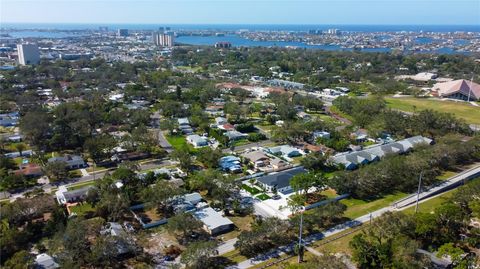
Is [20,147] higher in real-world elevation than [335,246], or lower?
higher

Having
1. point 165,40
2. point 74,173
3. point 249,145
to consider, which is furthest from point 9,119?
point 165,40

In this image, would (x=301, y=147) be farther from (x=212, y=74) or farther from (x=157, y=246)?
(x=212, y=74)

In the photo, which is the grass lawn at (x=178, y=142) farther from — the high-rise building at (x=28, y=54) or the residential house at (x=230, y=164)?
the high-rise building at (x=28, y=54)

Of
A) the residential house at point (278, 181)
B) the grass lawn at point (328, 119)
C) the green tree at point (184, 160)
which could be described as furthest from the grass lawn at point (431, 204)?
the grass lawn at point (328, 119)

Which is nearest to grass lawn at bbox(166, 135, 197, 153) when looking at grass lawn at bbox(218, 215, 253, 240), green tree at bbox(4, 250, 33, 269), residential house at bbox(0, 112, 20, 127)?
grass lawn at bbox(218, 215, 253, 240)

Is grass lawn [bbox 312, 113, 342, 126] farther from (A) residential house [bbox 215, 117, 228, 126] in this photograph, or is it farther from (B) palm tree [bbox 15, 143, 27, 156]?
(B) palm tree [bbox 15, 143, 27, 156]

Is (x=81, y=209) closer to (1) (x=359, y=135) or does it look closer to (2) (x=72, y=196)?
(2) (x=72, y=196)
